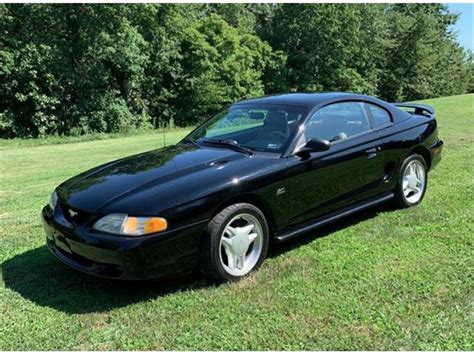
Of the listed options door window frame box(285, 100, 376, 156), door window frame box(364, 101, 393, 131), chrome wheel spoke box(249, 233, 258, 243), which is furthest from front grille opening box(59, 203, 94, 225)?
door window frame box(364, 101, 393, 131)

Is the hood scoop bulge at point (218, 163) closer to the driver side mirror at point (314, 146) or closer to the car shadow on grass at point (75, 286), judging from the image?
the driver side mirror at point (314, 146)

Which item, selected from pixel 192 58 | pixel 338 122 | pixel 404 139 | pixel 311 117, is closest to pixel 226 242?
pixel 311 117

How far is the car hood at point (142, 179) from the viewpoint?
141 inches

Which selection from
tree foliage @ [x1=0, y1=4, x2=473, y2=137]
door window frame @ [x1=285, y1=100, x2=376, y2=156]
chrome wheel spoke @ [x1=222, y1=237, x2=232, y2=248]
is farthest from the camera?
tree foliage @ [x1=0, y1=4, x2=473, y2=137]

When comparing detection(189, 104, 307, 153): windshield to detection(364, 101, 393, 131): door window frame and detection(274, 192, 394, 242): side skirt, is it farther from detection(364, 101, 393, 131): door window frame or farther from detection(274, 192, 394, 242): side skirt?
detection(364, 101, 393, 131): door window frame

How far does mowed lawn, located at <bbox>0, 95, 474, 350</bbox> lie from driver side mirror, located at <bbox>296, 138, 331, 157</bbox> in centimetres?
90

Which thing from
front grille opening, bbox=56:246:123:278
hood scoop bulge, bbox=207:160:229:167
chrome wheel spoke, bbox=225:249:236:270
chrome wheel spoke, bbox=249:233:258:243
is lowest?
chrome wheel spoke, bbox=225:249:236:270

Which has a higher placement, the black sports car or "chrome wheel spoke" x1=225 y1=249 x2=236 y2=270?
the black sports car

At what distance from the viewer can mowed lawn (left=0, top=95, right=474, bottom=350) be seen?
9.89 ft

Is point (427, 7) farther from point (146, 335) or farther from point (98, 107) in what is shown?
point (146, 335)

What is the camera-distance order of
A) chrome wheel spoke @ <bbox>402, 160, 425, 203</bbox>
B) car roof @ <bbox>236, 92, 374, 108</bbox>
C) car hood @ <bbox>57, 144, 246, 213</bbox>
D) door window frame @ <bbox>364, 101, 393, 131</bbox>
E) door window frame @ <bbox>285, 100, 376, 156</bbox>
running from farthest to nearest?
chrome wheel spoke @ <bbox>402, 160, 425, 203</bbox>
door window frame @ <bbox>364, 101, 393, 131</bbox>
car roof @ <bbox>236, 92, 374, 108</bbox>
door window frame @ <bbox>285, 100, 376, 156</bbox>
car hood @ <bbox>57, 144, 246, 213</bbox>

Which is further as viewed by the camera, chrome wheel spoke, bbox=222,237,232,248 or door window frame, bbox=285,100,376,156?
door window frame, bbox=285,100,376,156

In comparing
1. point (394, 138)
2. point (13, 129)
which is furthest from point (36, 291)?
point (13, 129)

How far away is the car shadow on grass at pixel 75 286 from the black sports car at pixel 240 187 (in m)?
0.24
